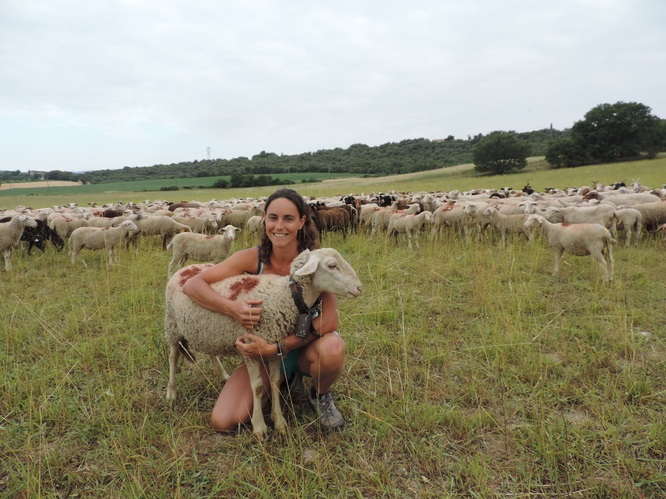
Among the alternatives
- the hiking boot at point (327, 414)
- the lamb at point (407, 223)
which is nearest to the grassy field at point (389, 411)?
the hiking boot at point (327, 414)

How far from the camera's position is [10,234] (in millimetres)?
9055

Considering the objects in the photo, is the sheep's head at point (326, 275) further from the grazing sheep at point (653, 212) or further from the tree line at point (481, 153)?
the tree line at point (481, 153)

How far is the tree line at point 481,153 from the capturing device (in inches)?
2063

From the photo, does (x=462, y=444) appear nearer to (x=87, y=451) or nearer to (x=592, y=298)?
(x=87, y=451)

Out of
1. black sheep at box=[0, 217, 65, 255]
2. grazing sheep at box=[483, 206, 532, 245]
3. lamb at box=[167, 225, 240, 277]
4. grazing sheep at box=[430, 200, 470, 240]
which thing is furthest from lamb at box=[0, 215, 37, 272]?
grazing sheep at box=[483, 206, 532, 245]

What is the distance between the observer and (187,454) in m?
2.73

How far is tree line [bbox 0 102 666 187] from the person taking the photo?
5241 centimetres

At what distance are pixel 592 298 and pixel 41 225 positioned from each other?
1346cm

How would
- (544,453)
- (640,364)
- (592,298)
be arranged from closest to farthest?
1. (544,453)
2. (640,364)
3. (592,298)

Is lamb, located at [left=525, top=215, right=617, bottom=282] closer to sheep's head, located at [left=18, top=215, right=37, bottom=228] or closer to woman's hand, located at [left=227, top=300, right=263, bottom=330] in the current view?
woman's hand, located at [left=227, top=300, right=263, bottom=330]

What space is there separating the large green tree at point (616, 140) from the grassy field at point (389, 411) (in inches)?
2193

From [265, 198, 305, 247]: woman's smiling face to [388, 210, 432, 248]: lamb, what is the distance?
7790 mm

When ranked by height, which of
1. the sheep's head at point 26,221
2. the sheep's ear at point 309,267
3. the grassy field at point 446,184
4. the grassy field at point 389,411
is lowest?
the grassy field at point 389,411

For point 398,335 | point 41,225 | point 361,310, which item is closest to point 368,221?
point 361,310
